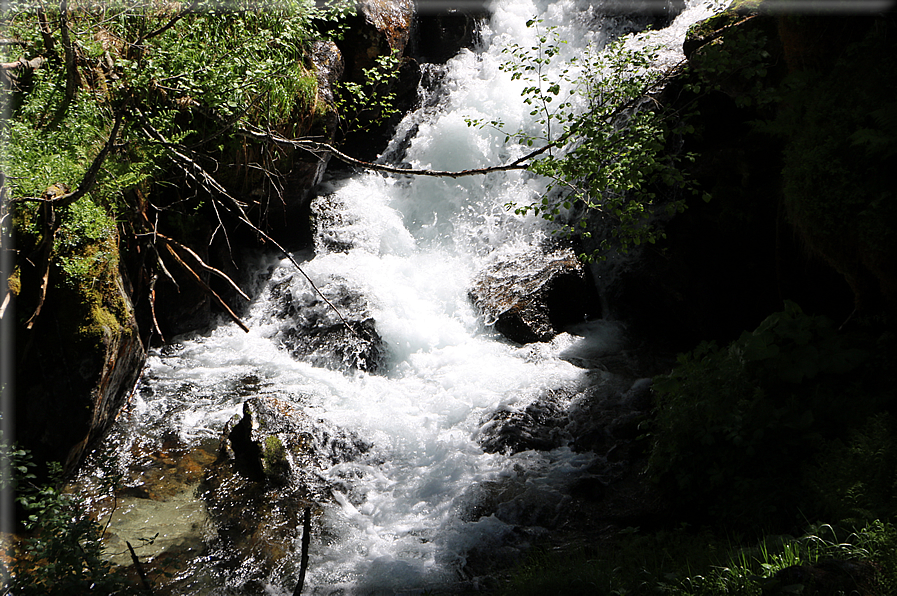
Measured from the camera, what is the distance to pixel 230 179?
289 inches

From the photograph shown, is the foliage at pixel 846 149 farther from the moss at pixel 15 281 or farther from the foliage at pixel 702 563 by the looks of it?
the moss at pixel 15 281

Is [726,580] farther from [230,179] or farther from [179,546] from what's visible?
[230,179]

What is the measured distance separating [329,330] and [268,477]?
2964mm

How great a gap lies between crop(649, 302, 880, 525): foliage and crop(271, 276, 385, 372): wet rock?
4.28 metres

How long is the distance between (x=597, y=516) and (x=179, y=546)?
3.49 m

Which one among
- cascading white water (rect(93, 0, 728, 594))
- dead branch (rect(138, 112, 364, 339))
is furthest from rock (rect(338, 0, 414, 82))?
dead branch (rect(138, 112, 364, 339))

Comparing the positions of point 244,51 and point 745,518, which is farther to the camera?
point 244,51

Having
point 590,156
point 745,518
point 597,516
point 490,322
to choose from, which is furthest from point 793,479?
point 490,322

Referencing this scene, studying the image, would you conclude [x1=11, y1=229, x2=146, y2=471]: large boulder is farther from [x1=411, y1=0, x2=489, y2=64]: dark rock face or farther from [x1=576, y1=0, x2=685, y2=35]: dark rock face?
[x1=576, y1=0, x2=685, y2=35]: dark rock face

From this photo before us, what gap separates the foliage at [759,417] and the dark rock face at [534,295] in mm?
3660

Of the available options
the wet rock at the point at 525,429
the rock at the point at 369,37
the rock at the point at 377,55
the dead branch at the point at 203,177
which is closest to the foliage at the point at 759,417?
the wet rock at the point at 525,429

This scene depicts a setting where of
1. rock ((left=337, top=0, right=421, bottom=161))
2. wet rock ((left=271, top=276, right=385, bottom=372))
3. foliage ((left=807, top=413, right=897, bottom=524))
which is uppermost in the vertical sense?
rock ((left=337, top=0, right=421, bottom=161))

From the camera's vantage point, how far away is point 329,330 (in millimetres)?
7855

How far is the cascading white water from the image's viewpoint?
15.4 ft
